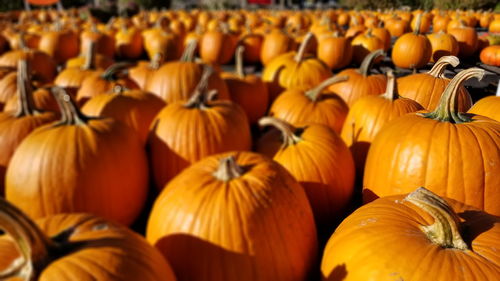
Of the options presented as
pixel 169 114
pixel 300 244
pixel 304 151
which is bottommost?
pixel 300 244

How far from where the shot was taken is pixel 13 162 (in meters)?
2.03

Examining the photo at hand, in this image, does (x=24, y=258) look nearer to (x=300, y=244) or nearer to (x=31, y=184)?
(x=300, y=244)

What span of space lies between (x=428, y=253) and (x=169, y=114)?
5.64 feet

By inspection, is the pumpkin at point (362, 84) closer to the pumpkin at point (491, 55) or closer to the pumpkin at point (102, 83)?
the pumpkin at point (491, 55)

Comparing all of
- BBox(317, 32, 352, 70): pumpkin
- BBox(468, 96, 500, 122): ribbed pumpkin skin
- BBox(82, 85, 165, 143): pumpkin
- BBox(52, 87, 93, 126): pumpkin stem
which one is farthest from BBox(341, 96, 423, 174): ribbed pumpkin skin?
BBox(317, 32, 352, 70): pumpkin

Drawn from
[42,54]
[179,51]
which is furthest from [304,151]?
[179,51]

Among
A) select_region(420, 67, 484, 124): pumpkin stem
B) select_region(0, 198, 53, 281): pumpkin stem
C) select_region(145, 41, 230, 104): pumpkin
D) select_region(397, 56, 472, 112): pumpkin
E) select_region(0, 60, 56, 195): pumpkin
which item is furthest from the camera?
select_region(145, 41, 230, 104): pumpkin

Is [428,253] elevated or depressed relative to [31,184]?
elevated

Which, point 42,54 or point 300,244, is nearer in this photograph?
point 300,244

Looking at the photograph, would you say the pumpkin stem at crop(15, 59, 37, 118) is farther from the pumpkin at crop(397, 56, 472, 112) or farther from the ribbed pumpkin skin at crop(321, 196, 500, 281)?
the pumpkin at crop(397, 56, 472, 112)

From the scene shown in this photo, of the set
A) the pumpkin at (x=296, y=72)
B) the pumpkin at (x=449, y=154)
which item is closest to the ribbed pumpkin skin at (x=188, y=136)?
the pumpkin at (x=449, y=154)

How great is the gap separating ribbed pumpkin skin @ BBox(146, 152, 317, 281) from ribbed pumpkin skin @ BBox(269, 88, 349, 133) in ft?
4.08

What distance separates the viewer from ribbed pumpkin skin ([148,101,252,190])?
2275 mm

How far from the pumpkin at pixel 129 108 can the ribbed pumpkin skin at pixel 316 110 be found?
1.00 meters
